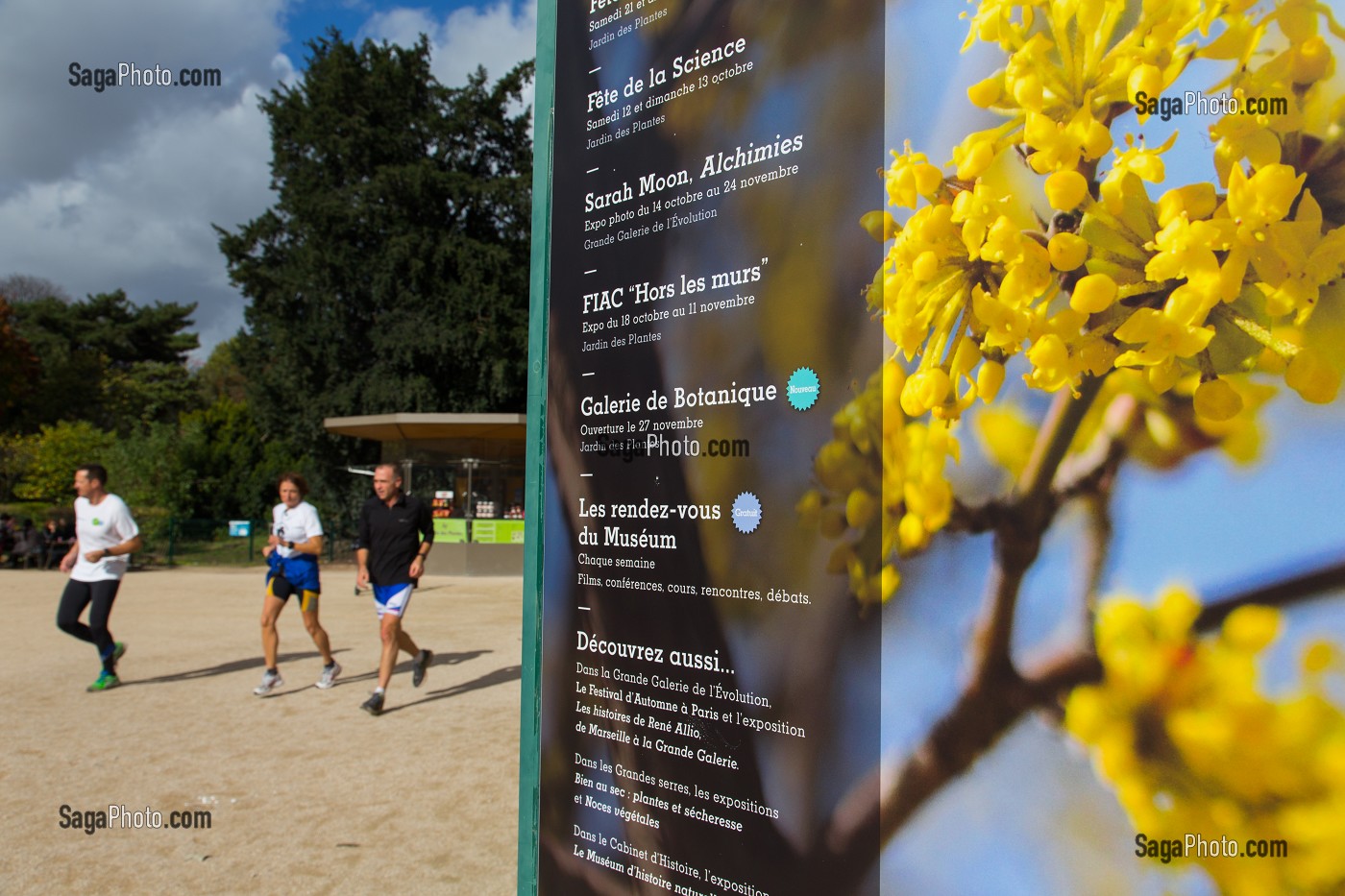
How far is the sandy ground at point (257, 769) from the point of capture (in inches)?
178

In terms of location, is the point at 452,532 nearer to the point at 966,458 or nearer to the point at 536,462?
the point at 536,462

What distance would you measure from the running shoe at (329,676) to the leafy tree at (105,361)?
151ft

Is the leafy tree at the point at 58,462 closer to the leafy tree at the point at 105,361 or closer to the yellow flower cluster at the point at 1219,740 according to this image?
the leafy tree at the point at 105,361

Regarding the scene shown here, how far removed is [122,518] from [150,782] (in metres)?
3.47

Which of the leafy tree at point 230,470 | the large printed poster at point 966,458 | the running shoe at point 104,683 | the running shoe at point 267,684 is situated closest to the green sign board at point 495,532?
the running shoe at point 104,683

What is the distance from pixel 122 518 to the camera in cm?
855

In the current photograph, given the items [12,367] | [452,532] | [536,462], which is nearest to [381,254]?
[452,532]

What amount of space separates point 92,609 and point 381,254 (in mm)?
28693

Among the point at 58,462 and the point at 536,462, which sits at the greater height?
the point at 58,462

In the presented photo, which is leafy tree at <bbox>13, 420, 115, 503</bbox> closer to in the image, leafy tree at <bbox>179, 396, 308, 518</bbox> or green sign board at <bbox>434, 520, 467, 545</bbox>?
leafy tree at <bbox>179, 396, 308, 518</bbox>

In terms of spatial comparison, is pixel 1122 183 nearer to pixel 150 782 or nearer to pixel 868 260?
pixel 868 260

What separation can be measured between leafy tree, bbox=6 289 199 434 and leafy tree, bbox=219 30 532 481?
17808mm

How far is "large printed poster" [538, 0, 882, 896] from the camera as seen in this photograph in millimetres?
2305

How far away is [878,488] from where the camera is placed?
87.7 inches
